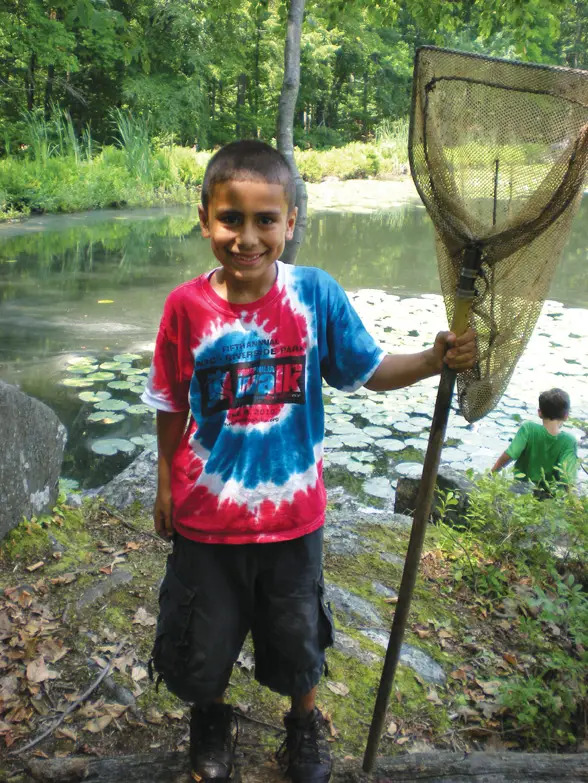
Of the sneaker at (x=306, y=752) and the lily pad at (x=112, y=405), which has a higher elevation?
the sneaker at (x=306, y=752)

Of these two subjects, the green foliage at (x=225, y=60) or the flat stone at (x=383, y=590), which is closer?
the flat stone at (x=383, y=590)

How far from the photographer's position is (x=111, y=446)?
4602 millimetres

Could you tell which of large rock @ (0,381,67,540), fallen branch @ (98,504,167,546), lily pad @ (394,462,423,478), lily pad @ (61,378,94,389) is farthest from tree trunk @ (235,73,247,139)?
large rock @ (0,381,67,540)

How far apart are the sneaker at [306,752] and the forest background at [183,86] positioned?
11.5 feet

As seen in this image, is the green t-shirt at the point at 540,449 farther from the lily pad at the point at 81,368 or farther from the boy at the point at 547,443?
the lily pad at the point at 81,368

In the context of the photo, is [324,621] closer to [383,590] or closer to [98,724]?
[98,724]

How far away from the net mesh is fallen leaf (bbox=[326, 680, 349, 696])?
3.69 ft

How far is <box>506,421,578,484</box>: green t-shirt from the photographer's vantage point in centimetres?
378

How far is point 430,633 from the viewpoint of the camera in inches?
100

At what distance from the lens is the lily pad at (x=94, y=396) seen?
521 centimetres

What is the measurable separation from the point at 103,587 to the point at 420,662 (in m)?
1.08

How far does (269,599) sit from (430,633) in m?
1.15

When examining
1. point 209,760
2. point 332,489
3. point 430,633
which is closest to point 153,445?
point 332,489

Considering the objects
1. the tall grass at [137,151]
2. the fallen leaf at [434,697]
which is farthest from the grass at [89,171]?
the fallen leaf at [434,697]
